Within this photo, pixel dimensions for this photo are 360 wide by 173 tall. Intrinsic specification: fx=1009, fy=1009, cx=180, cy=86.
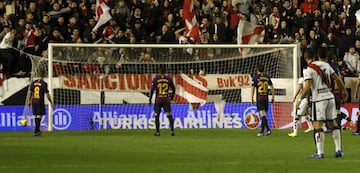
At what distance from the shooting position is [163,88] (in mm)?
29812

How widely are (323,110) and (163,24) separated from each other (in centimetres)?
1722

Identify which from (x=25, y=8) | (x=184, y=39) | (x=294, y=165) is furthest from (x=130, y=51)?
(x=294, y=165)

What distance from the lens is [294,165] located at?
17797 millimetres

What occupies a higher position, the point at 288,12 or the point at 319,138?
the point at 288,12

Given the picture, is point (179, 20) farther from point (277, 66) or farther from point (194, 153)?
point (194, 153)

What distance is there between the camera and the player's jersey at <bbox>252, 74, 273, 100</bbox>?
3016 cm

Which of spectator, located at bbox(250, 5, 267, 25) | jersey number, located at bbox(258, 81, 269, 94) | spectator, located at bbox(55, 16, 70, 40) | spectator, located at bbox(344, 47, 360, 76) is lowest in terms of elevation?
jersey number, located at bbox(258, 81, 269, 94)

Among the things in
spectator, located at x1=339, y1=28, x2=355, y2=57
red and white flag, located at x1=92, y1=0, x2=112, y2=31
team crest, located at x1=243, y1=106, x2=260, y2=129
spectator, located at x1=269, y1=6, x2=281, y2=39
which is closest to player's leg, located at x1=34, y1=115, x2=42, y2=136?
red and white flag, located at x1=92, y1=0, x2=112, y2=31

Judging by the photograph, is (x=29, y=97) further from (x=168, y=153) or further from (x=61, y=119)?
(x=168, y=153)

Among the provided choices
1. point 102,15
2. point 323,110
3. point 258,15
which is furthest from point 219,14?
point 323,110

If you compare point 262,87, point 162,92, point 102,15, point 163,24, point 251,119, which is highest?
point 102,15

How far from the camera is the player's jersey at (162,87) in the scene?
97.4 feet

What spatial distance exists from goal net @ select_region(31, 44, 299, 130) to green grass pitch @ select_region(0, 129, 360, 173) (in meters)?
2.60

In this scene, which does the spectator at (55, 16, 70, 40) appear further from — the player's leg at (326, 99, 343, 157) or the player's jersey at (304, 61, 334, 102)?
the player's leg at (326, 99, 343, 157)
